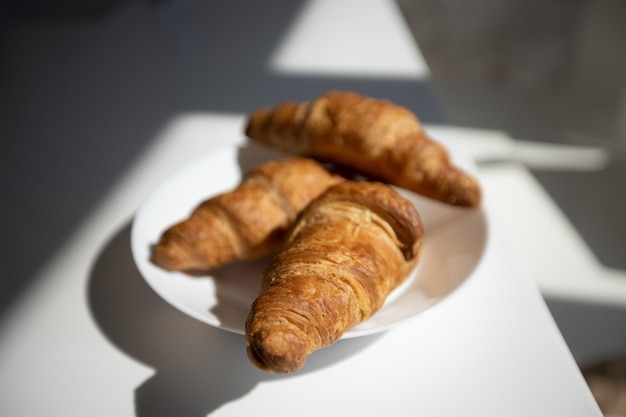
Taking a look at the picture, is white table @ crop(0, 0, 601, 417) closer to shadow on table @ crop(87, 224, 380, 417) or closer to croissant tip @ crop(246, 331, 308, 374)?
shadow on table @ crop(87, 224, 380, 417)

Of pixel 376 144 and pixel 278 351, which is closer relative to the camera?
pixel 278 351

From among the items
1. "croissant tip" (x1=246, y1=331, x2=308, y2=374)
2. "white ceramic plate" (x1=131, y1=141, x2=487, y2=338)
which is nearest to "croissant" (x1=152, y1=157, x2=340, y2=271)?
"white ceramic plate" (x1=131, y1=141, x2=487, y2=338)

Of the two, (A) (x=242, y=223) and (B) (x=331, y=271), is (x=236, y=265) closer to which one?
(A) (x=242, y=223)

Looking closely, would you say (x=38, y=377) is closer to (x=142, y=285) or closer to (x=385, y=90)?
(x=142, y=285)

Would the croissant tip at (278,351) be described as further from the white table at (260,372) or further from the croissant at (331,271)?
the white table at (260,372)

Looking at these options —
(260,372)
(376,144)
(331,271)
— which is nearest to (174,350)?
(260,372)

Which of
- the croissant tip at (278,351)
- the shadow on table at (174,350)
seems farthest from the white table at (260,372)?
the croissant tip at (278,351)

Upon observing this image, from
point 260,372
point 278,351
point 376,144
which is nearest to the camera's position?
point 278,351
